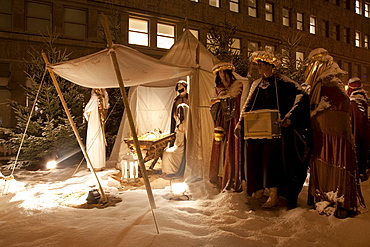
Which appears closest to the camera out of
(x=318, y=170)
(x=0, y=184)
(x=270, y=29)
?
(x=318, y=170)

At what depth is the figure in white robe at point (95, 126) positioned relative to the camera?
7.06 meters

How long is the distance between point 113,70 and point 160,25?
11.4 m

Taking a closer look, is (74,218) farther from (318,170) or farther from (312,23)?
(312,23)

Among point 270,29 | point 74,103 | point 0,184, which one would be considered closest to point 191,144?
point 0,184

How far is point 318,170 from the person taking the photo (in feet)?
11.6

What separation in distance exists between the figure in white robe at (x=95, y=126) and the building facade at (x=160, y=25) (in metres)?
3.25

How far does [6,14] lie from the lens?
11.8 m

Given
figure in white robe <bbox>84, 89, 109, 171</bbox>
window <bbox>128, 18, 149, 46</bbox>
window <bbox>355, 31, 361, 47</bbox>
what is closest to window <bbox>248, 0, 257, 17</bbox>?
window <bbox>128, 18, 149, 46</bbox>

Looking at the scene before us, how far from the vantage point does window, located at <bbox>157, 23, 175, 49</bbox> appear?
15.0 metres

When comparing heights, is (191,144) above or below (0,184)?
above

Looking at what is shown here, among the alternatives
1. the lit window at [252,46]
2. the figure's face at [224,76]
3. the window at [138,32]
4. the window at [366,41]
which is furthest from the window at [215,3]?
the window at [366,41]

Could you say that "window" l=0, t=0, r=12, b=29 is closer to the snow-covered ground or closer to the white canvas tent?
the white canvas tent

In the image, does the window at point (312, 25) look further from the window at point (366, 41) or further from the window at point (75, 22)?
the window at point (75, 22)

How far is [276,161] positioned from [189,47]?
3973mm
